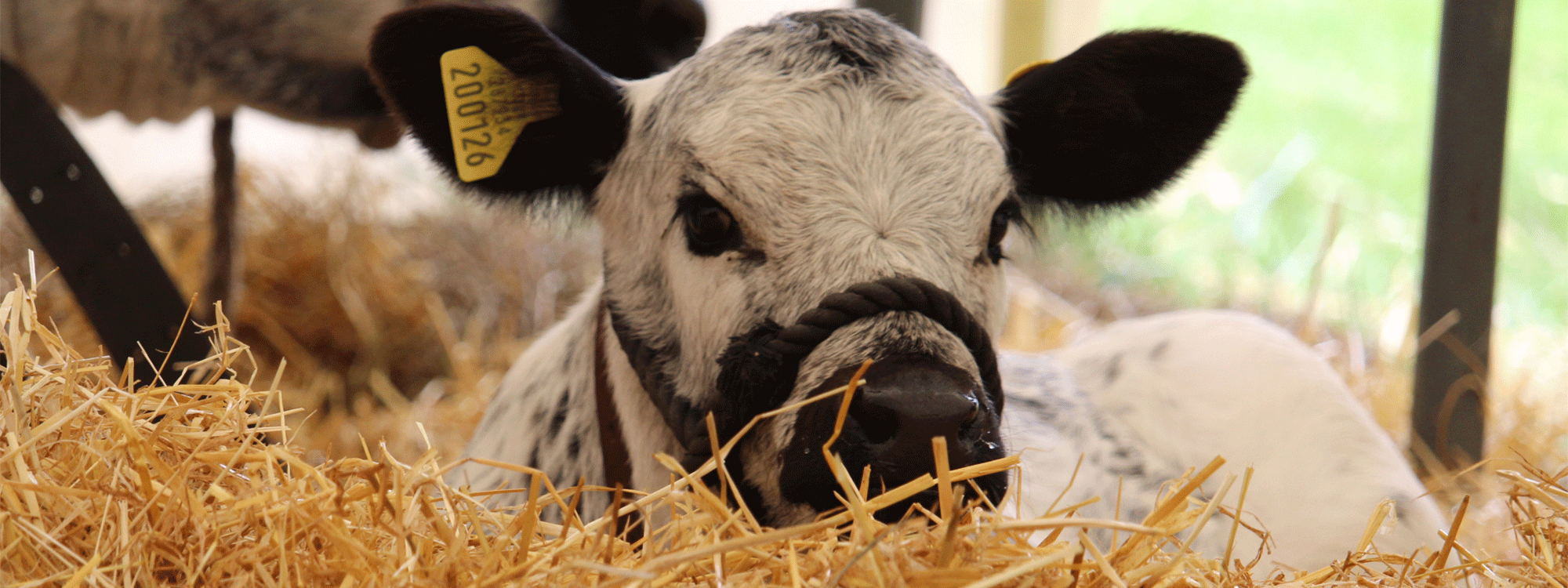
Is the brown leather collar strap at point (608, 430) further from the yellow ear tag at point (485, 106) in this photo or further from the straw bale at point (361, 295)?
the straw bale at point (361, 295)

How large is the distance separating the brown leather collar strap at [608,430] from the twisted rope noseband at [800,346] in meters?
0.26

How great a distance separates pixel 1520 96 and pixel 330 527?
10.7m

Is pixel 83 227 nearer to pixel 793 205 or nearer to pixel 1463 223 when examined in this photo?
pixel 793 205

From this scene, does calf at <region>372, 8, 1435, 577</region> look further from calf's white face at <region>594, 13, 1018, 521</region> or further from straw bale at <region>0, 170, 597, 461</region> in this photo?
straw bale at <region>0, 170, 597, 461</region>

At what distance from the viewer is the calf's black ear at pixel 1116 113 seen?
2.14 metres

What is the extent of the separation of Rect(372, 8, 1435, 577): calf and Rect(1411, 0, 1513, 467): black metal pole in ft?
3.97

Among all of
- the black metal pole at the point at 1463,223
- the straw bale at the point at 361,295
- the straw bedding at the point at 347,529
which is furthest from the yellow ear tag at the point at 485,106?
the black metal pole at the point at 1463,223

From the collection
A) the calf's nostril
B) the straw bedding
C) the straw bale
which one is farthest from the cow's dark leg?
the calf's nostril

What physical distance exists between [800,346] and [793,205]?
23 cm

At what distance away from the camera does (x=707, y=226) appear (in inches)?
70.8

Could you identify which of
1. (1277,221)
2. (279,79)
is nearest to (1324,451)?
(279,79)

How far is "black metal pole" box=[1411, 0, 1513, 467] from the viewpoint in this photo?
11.0 feet

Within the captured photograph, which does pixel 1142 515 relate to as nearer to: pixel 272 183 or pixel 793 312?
pixel 793 312

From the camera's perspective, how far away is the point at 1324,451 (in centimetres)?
273
